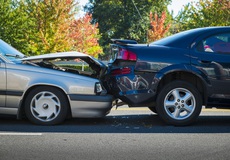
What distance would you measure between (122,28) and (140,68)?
4655cm

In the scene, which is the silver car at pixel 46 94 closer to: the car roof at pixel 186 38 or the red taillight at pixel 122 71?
the red taillight at pixel 122 71

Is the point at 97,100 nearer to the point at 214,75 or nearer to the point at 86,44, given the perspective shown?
the point at 214,75

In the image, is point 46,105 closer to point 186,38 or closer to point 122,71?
point 122,71

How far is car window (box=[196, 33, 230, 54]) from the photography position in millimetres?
5949

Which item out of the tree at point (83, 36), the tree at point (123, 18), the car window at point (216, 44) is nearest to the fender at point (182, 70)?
the car window at point (216, 44)

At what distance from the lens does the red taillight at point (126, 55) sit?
5824 millimetres

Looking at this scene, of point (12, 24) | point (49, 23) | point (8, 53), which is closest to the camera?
point (8, 53)

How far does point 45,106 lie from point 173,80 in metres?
1.96

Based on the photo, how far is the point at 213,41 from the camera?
6.02 m

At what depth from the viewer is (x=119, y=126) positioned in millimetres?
5855

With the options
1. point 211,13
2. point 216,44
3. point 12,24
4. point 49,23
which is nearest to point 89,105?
point 216,44

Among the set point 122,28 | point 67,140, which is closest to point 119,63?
point 67,140

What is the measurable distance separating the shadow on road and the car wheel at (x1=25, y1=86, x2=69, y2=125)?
13cm

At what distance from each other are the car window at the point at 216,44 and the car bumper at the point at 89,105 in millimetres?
1650
